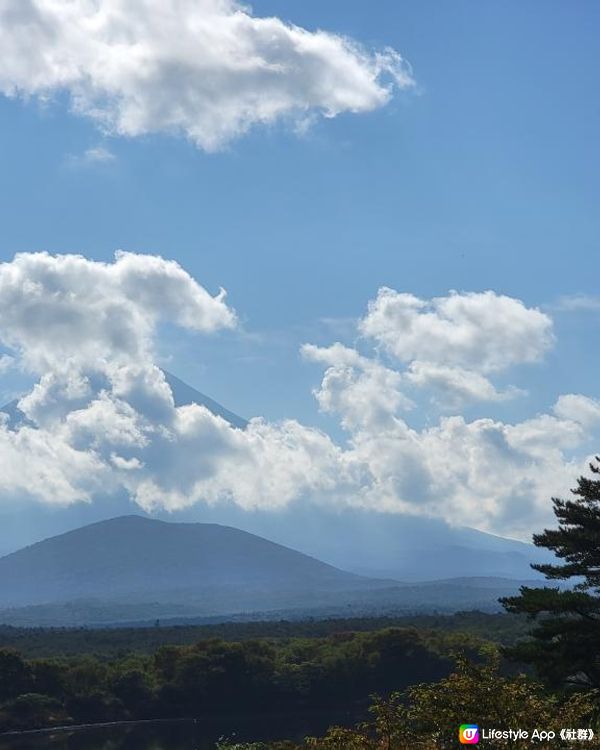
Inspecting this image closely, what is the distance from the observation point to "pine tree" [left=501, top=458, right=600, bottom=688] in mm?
31188

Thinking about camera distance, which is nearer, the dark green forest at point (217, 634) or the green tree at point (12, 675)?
the green tree at point (12, 675)

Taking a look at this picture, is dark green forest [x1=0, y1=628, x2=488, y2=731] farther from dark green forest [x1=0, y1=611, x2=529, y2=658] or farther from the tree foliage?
the tree foliage

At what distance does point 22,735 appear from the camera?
300 ft

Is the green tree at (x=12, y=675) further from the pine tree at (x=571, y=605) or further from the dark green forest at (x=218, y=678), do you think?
the pine tree at (x=571, y=605)

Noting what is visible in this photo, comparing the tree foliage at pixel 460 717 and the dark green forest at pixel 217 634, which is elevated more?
the tree foliage at pixel 460 717

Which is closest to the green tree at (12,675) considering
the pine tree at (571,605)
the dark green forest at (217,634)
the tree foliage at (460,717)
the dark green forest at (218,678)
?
the dark green forest at (218,678)

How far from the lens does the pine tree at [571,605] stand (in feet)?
102

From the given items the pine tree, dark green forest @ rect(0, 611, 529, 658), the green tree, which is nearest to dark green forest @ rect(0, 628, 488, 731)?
the green tree

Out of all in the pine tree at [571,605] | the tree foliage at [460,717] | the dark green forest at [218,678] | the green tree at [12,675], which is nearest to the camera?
the tree foliage at [460,717]

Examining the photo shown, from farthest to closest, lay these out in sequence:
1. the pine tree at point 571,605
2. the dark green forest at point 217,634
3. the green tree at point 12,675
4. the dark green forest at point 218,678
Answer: the dark green forest at point 217,634
the dark green forest at point 218,678
the green tree at point 12,675
the pine tree at point 571,605

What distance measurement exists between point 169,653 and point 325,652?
19.7m

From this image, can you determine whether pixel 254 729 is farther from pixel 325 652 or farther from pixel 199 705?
pixel 325 652

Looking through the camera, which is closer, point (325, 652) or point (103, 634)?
point (325, 652)

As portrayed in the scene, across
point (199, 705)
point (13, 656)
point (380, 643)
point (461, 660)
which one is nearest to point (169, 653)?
point (199, 705)
